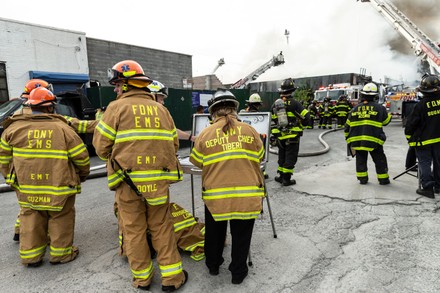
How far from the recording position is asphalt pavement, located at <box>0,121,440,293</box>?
264cm

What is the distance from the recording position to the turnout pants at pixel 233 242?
2588mm

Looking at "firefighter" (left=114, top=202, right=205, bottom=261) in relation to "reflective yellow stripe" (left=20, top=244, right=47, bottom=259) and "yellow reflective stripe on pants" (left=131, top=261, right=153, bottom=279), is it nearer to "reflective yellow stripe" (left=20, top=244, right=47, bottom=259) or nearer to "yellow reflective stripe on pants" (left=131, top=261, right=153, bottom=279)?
"yellow reflective stripe on pants" (left=131, top=261, right=153, bottom=279)

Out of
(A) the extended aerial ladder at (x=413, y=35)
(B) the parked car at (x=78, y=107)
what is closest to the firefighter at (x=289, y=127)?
(B) the parked car at (x=78, y=107)

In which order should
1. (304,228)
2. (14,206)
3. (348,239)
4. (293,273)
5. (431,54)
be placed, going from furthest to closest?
(431,54), (14,206), (304,228), (348,239), (293,273)

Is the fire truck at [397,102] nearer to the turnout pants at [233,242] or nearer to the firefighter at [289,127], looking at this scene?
the firefighter at [289,127]

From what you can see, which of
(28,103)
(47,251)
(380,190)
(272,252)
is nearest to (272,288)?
(272,252)

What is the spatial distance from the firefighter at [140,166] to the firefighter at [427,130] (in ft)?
13.4

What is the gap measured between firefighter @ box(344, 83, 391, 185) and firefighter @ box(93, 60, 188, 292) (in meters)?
4.01

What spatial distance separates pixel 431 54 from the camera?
52.0ft

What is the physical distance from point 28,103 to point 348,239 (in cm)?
379

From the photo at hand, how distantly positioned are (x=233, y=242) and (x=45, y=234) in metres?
2.04

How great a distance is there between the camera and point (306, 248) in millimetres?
3232

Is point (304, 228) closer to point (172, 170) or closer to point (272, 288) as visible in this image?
point (272, 288)

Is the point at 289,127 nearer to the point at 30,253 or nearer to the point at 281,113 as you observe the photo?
the point at 281,113
